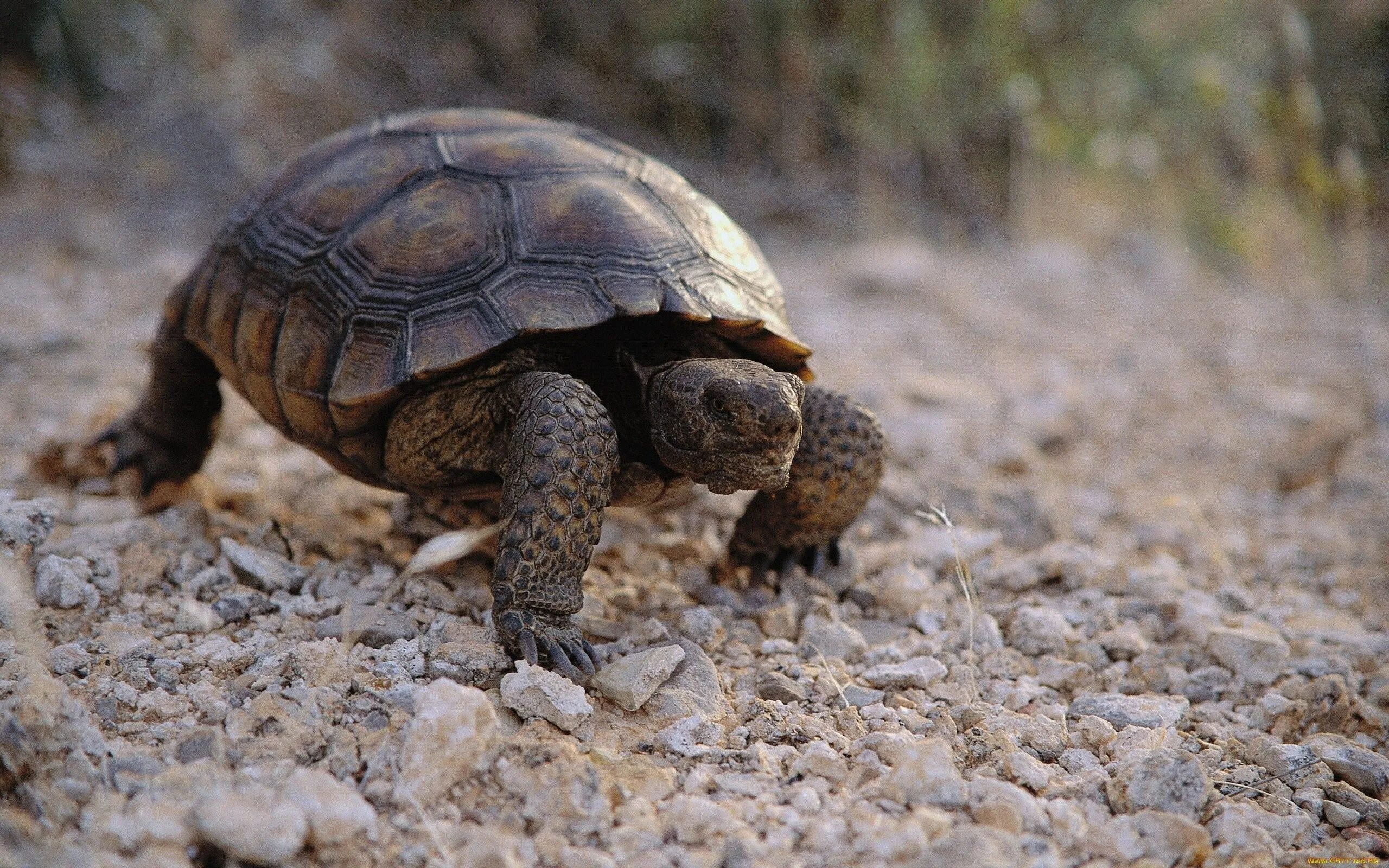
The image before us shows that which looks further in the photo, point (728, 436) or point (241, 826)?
point (728, 436)

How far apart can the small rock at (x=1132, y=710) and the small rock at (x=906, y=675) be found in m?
0.31

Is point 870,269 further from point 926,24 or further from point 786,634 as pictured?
point 786,634

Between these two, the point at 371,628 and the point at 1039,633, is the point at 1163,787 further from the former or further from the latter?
the point at 371,628

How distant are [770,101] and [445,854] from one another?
6.31 metres

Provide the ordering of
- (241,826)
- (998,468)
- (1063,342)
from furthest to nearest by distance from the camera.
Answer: (1063,342) < (998,468) < (241,826)

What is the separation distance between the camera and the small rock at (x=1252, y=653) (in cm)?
264

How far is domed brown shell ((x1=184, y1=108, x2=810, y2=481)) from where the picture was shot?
103 inches

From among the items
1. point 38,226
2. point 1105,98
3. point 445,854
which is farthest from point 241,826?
point 1105,98

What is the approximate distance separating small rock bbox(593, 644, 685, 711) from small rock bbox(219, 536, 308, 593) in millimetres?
873

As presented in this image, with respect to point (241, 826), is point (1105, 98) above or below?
above

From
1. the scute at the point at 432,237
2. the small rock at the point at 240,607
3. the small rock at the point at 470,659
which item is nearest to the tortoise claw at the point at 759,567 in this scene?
the small rock at the point at 470,659

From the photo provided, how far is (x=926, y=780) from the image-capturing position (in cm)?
200

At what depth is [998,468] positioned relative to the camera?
4152 mm

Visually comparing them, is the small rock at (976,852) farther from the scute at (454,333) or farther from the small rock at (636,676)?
the scute at (454,333)
